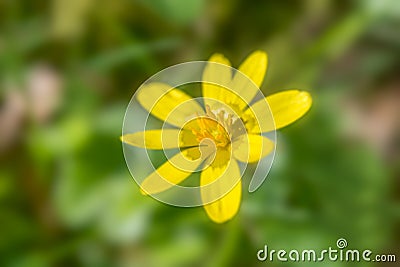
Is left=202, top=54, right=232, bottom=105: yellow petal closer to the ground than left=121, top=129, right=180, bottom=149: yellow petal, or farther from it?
farther from it

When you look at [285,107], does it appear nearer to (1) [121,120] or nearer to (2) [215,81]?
(2) [215,81]

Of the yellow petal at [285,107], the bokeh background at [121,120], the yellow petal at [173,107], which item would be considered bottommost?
the yellow petal at [285,107]

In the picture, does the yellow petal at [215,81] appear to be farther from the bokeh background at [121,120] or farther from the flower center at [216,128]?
the bokeh background at [121,120]

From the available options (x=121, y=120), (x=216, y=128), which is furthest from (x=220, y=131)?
(x=121, y=120)

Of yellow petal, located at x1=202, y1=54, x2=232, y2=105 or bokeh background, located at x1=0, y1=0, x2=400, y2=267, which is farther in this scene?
bokeh background, located at x1=0, y1=0, x2=400, y2=267

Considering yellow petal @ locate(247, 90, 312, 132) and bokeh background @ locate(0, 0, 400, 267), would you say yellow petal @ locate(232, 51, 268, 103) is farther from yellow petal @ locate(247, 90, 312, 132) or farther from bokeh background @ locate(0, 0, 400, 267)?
bokeh background @ locate(0, 0, 400, 267)

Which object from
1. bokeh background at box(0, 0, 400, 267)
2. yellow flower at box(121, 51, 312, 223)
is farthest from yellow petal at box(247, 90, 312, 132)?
bokeh background at box(0, 0, 400, 267)

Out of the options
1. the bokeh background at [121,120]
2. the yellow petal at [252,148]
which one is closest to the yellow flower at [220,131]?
the yellow petal at [252,148]
